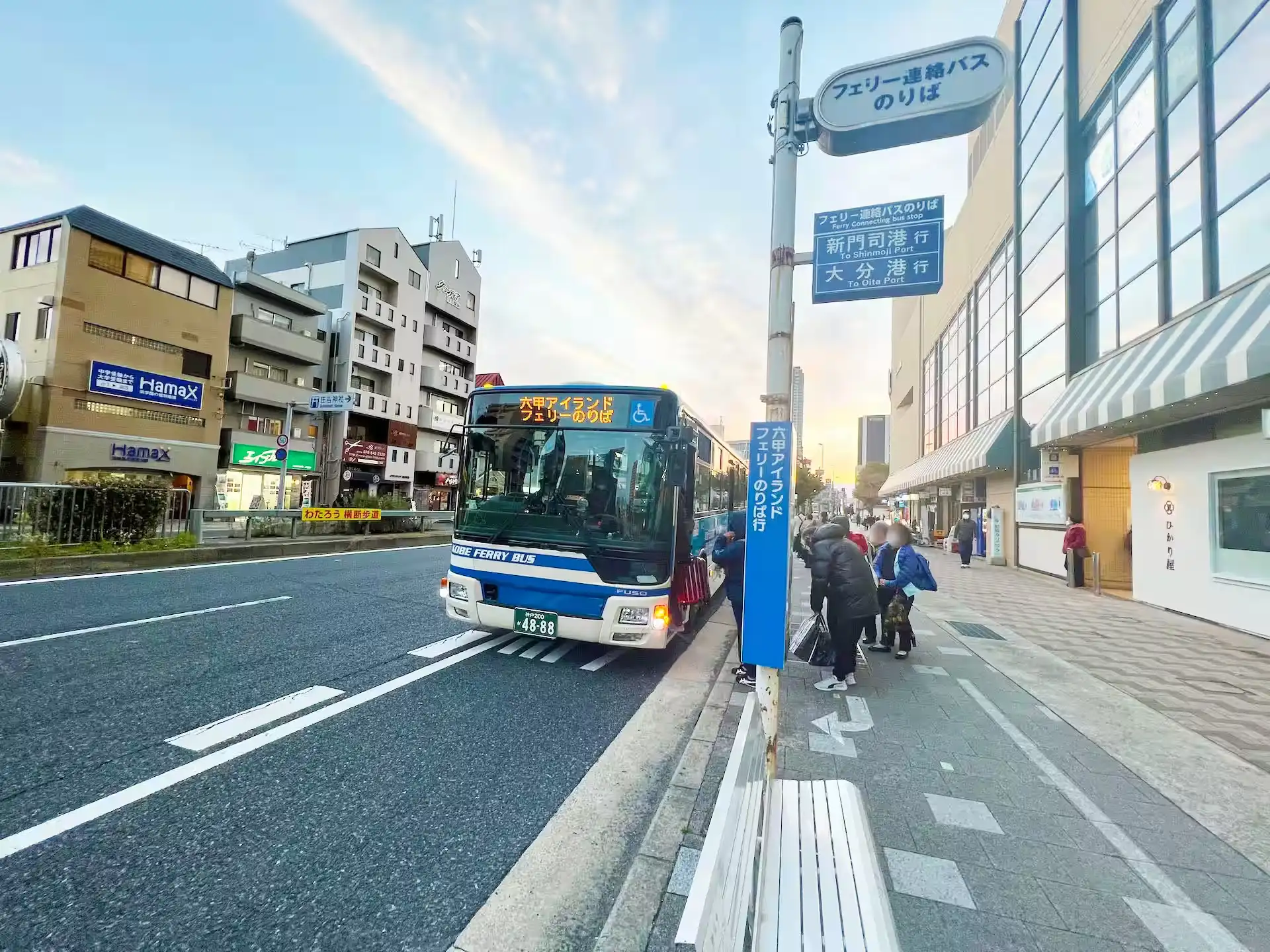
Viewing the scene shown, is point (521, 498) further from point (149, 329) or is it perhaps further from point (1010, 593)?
point (149, 329)

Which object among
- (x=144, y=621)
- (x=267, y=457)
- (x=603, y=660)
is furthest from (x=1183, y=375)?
(x=267, y=457)

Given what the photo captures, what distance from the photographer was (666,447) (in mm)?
5555

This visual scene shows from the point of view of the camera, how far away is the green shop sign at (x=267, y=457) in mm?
27859

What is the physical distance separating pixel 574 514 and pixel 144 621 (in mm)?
5298

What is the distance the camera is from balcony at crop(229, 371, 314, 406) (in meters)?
28.0

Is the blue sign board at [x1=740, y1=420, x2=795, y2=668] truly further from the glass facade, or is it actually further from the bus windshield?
the glass facade

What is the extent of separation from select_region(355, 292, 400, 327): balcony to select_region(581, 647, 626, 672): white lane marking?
112 feet

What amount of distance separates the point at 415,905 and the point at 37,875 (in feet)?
5.31

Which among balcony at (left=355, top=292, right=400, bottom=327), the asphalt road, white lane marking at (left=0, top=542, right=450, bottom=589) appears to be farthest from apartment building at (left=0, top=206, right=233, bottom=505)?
the asphalt road

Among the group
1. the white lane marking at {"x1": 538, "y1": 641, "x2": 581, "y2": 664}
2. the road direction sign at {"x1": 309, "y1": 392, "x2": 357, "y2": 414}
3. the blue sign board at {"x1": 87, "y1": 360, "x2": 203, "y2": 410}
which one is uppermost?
the blue sign board at {"x1": 87, "y1": 360, "x2": 203, "y2": 410}

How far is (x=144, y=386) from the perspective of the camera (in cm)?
2264

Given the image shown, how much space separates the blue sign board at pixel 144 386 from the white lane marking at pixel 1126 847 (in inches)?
1184

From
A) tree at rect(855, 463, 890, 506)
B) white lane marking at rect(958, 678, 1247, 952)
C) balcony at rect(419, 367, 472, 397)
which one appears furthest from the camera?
tree at rect(855, 463, 890, 506)

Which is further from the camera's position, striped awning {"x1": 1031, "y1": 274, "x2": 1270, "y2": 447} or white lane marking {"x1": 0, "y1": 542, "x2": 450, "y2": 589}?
white lane marking {"x1": 0, "y1": 542, "x2": 450, "y2": 589}
